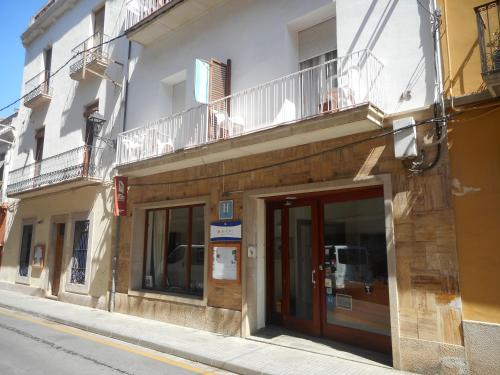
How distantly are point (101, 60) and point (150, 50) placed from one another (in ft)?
7.54

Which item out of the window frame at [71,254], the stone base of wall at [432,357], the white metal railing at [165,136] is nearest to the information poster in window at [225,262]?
the white metal railing at [165,136]

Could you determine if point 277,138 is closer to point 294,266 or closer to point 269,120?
point 269,120

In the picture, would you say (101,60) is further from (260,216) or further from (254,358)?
(254,358)

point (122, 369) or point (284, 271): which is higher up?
point (284, 271)

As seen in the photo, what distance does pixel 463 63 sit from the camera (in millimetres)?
5613

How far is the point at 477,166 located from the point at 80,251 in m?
11.4

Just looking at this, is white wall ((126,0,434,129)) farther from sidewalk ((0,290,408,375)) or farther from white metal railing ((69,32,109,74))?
sidewalk ((0,290,408,375))

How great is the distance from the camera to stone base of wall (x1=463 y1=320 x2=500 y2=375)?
488cm

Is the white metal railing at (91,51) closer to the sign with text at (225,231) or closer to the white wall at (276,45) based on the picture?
the white wall at (276,45)

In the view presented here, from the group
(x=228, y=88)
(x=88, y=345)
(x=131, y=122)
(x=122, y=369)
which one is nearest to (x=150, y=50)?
(x=131, y=122)

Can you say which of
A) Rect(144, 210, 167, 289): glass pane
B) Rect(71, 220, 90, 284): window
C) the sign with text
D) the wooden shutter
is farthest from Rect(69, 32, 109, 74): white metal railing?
the sign with text

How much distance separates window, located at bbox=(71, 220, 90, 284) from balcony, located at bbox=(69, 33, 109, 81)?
496 centimetres

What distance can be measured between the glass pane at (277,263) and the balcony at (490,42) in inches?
179

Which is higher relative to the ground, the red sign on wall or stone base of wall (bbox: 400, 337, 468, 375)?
the red sign on wall
